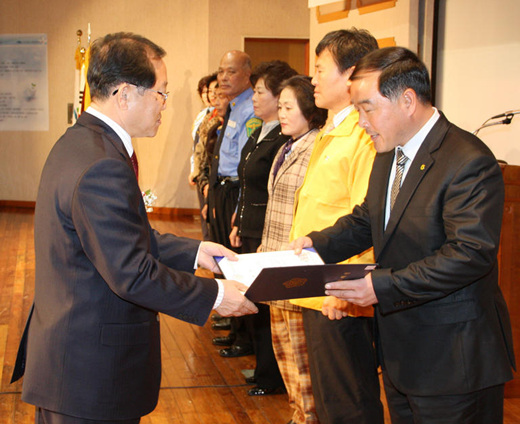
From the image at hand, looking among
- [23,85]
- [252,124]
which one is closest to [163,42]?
[23,85]

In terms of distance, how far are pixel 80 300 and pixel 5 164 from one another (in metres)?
9.27

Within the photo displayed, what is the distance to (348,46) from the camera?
2.65m

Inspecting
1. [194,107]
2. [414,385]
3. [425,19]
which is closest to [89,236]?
[414,385]

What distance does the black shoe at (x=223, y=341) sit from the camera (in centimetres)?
445

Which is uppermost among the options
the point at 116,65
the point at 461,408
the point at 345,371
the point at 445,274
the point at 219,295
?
the point at 116,65

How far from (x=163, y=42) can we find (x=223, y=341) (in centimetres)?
634

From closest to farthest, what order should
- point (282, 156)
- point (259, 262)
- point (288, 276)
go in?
point (288, 276) → point (259, 262) → point (282, 156)

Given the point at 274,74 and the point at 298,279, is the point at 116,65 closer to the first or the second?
the point at 298,279

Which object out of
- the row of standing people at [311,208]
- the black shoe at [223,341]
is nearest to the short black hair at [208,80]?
the row of standing people at [311,208]

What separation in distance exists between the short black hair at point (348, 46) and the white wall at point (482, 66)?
5.53 ft

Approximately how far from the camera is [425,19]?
14.3 ft

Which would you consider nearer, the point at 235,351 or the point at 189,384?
the point at 189,384

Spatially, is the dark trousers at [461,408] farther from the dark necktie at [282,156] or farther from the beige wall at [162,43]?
the beige wall at [162,43]

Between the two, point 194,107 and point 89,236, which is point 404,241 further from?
point 194,107
